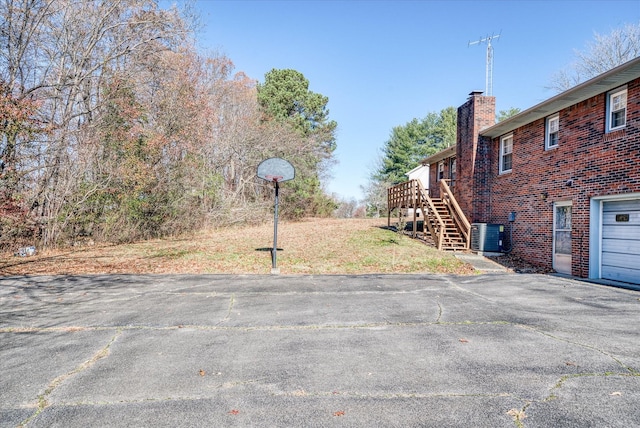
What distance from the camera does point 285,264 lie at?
37.4 ft

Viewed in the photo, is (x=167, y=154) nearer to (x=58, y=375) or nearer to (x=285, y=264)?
(x=285, y=264)

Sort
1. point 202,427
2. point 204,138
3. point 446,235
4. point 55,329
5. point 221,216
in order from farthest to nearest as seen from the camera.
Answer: point 221,216, point 204,138, point 446,235, point 55,329, point 202,427

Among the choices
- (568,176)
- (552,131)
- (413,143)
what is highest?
(413,143)

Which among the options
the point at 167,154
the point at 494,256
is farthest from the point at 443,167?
the point at 167,154

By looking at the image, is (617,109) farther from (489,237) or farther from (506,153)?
(489,237)

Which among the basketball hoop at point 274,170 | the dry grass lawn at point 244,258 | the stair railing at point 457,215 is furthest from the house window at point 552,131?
the basketball hoop at point 274,170

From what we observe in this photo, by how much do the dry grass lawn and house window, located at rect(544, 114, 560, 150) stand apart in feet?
15.9

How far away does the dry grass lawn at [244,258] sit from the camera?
34.3ft

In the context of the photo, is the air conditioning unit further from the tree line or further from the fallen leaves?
the tree line

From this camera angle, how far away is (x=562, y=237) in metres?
11.0

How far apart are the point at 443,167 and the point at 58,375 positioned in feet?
64.7

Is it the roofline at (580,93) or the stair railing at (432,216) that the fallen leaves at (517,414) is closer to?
the roofline at (580,93)

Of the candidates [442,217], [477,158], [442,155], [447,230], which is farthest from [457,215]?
[442,155]

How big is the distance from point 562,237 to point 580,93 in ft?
13.7
